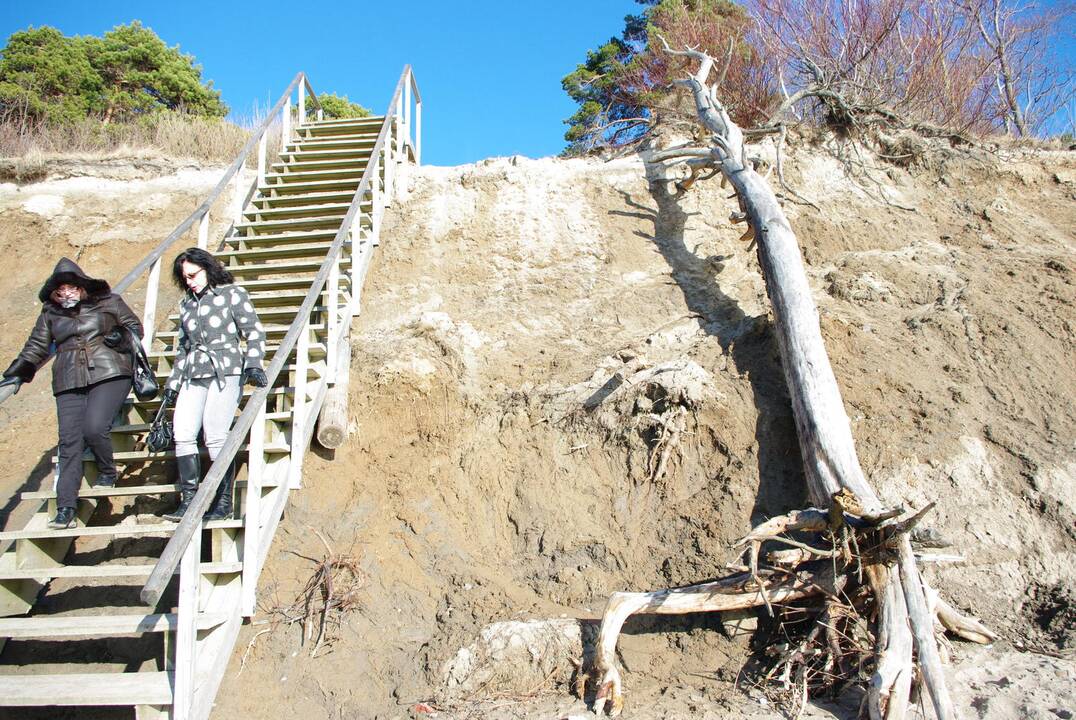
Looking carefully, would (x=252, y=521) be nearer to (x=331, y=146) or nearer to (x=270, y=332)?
(x=270, y=332)

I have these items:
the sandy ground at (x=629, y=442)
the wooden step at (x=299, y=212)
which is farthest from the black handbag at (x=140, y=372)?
the wooden step at (x=299, y=212)

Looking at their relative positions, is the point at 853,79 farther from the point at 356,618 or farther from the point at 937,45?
the point at 356,618

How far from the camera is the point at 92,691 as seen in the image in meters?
3.55

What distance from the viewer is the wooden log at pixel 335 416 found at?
562cm

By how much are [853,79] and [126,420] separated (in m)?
11.1

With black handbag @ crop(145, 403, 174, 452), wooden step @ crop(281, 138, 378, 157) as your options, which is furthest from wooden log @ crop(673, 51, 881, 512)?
wooden step @ crop(281, 138, 378, 157)

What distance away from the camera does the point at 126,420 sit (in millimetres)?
5344

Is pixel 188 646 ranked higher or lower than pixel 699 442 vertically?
lower

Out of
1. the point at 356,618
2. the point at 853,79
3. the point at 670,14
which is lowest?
the point at 356,618

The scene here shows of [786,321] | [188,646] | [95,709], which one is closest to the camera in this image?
[188,646]

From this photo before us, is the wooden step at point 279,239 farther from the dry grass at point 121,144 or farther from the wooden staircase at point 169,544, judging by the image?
the dry grass at point 121,144

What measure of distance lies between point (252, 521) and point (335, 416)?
1.52 metres

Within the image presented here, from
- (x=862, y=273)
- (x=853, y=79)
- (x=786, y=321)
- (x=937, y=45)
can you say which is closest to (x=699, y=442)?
(x=786, y=321)

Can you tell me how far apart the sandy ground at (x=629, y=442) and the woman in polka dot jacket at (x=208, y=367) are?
109cm
